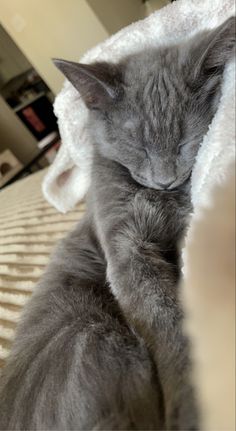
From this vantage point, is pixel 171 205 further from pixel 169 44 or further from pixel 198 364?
pixel 198 364

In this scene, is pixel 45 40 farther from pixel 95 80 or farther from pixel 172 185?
pixel 172 185

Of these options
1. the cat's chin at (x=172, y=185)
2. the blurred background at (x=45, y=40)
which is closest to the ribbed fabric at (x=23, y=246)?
the cat's chin at (x=172, y=185)

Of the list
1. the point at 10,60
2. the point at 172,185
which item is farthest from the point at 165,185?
the point at 10,60

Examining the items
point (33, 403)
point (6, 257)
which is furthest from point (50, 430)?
point (6, 257)

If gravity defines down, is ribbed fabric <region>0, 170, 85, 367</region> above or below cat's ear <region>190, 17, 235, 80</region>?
below

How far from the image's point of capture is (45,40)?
381cm

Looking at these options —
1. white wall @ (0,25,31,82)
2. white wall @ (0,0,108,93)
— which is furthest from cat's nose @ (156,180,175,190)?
white wall @ (0,25,31,82)

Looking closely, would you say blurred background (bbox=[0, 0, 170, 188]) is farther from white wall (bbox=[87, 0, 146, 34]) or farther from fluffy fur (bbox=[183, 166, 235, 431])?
fluffy fur (bbox=[183, 166, 235, 431])

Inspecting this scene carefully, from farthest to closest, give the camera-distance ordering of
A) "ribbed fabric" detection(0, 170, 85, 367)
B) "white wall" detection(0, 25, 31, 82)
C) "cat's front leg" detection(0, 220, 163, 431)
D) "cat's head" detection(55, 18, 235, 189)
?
"white wall" detection(0, 25, 31, 82) < "ribbed fabric" detection(0, 170, 85, 367) < "cat's head" detection(55, 18, 235, 189) < "cat's front leg" detection(0, 220, 163, 431)

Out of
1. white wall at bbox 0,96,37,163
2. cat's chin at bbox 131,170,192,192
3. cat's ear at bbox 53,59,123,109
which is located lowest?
white wall at bbox 0,96,37,163

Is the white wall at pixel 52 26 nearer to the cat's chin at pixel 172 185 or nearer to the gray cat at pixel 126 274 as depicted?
the gray cat at pixel 126 274

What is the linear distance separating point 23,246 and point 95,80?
697 millimetres

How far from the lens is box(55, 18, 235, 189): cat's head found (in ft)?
2.93

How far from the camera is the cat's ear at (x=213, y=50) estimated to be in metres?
0.79
